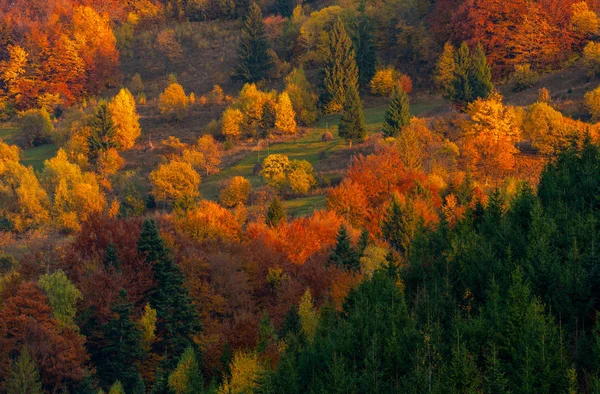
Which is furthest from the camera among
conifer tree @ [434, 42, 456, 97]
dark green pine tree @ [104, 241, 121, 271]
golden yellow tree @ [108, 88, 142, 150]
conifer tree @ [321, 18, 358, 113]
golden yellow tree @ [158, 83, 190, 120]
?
golden yellow tree @ [158, 83, 190, 120]

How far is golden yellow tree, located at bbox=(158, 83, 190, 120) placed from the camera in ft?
390

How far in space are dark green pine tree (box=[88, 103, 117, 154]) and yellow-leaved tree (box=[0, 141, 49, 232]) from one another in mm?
9554

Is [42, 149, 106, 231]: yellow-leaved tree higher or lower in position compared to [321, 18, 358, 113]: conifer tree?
lower

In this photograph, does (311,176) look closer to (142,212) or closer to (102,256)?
(142,212)

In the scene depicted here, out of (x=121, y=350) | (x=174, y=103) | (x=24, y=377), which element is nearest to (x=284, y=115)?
(x=174, y=103)

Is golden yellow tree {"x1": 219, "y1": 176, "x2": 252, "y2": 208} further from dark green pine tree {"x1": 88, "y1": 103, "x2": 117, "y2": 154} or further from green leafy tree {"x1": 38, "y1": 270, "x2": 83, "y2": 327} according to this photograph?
dark green pine tree {"x1": 88, "y1": 103, "x2": 117, "y2": 154}

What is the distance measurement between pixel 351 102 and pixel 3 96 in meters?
65.4

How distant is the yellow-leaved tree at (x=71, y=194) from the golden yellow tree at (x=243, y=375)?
1847 inches

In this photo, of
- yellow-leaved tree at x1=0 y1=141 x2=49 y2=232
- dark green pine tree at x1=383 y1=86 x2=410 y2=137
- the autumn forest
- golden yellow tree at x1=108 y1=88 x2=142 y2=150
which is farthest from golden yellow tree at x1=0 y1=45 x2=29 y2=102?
dark green pine tree at x1=383 y1=86 x2=410 y2=137

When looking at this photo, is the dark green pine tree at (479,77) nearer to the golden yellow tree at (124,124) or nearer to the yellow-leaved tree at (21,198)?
the golden yellow tree at (124,124)

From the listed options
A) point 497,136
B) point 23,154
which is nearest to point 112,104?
point 23,154

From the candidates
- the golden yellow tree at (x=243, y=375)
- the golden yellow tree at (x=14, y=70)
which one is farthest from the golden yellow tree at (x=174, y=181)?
the golden yellow tree at (x=14, y=70)

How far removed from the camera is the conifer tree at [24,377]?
55312mm

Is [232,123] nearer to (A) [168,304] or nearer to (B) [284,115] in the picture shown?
(B) [284,115]
